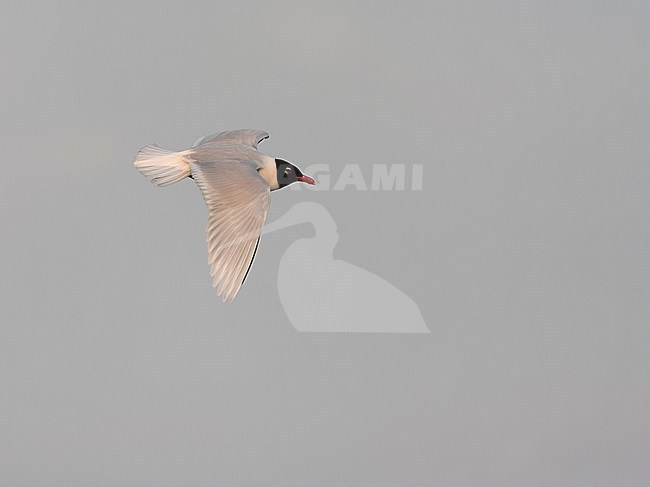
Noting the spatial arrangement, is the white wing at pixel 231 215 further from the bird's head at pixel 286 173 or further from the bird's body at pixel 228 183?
the bird's head at pixel 286 173

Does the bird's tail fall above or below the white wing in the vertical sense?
above

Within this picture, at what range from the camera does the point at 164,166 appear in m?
12.7

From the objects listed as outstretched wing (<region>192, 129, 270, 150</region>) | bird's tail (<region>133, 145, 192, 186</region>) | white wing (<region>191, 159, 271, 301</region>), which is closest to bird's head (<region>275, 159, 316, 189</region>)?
white wing (<region>191, 159, 271, 301</region>)

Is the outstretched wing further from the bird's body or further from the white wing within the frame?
the white wing

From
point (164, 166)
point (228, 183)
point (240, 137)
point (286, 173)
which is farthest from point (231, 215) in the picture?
point (240, 137)

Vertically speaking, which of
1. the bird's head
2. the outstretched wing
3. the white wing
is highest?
the outstretched wing

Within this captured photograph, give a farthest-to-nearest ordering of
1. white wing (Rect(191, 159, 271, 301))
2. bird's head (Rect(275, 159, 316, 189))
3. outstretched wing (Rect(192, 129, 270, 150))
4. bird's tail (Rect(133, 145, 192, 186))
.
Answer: outstretched wing (Rect(192, 129, 270, 150)) → bird's head (Rect(275, 159, 316, 189)) → bird's tail (Rect(133, 145, 192, 186)) → white wing (Rect(191, 159, 271, 301))

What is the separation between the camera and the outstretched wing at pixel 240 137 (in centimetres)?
1364

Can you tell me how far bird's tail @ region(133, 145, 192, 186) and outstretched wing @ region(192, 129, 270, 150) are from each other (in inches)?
24.9

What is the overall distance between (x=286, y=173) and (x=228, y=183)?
1149 millimetres

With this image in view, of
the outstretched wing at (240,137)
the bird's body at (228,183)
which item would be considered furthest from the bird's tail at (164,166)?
the outstretched wing at (240,137)

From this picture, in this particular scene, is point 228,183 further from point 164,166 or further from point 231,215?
point 164,166

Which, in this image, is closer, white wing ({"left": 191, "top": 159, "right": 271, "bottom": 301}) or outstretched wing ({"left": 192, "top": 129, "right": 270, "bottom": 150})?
white wing ({"left": 191, "top": 159, "right": 271, "bottom": 301})

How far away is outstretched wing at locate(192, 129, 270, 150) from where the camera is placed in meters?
13.6
